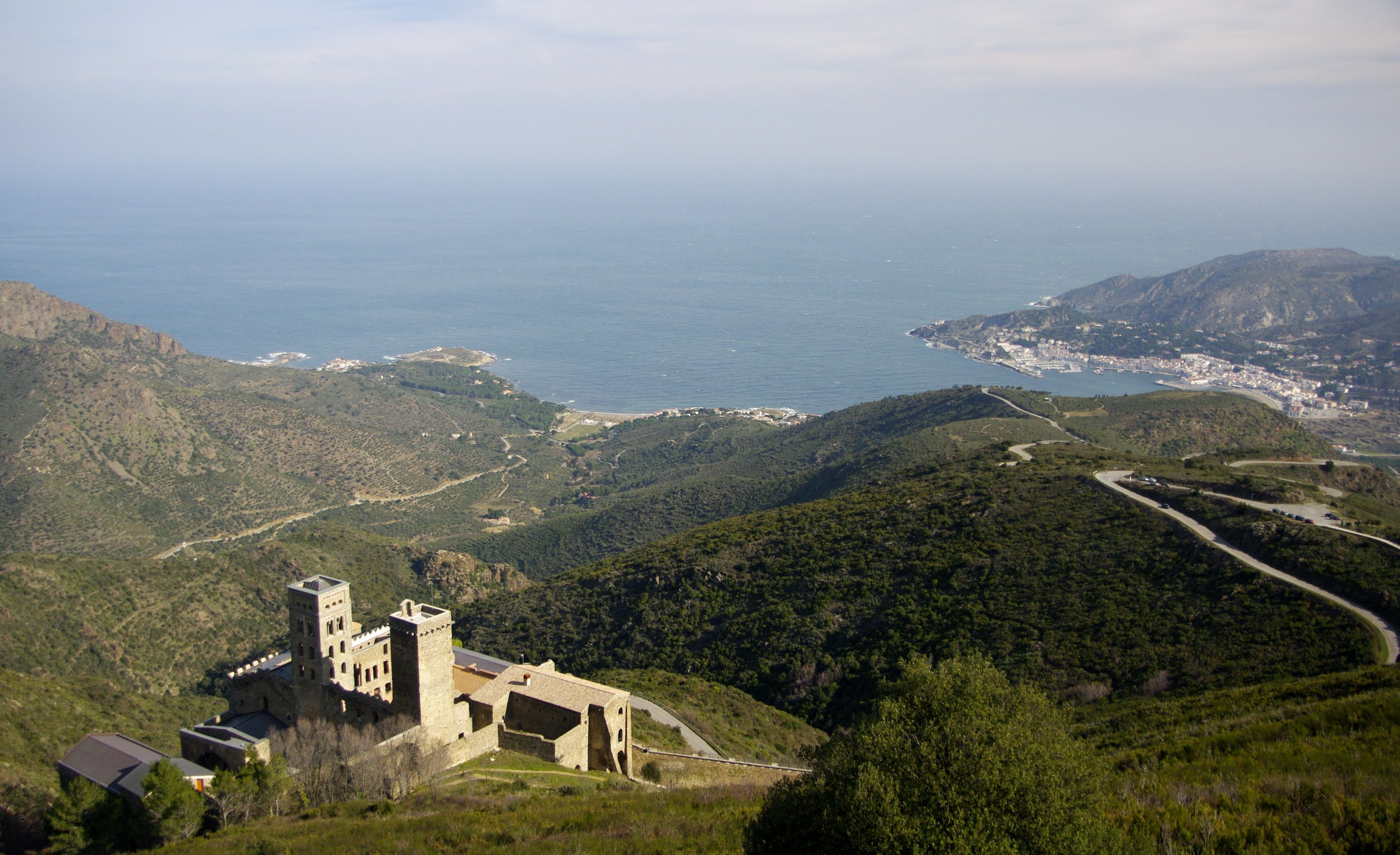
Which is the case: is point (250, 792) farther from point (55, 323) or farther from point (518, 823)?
point (55, 323)

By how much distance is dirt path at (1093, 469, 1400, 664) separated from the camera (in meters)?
25.5

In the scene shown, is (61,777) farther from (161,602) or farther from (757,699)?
(161,602)

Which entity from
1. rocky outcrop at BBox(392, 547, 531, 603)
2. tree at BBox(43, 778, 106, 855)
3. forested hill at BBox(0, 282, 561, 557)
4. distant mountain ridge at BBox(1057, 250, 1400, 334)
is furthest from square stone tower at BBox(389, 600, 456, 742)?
distant mountain ridge at BBox(1057, 250, 1400, 334)

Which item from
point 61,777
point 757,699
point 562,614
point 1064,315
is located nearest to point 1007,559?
point 757,699

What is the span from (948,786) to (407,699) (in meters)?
14.8

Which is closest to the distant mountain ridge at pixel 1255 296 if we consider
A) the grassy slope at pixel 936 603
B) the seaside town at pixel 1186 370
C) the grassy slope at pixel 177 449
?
the seaside town at pixel 1186 370

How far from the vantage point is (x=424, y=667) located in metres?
22.5

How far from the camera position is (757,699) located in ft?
113

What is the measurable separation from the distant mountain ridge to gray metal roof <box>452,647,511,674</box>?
15691 cm

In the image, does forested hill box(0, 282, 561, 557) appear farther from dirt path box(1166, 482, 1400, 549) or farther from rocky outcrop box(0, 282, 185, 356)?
dirt path box(1166, 482, 1400, 549)

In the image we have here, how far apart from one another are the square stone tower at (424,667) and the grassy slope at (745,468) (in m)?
38.7

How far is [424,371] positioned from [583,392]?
23.7 m

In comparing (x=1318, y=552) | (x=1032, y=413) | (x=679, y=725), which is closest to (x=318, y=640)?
(x=679, y=725)

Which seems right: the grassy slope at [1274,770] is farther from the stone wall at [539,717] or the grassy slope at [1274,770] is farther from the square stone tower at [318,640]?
the square stone tower at [318,640]
